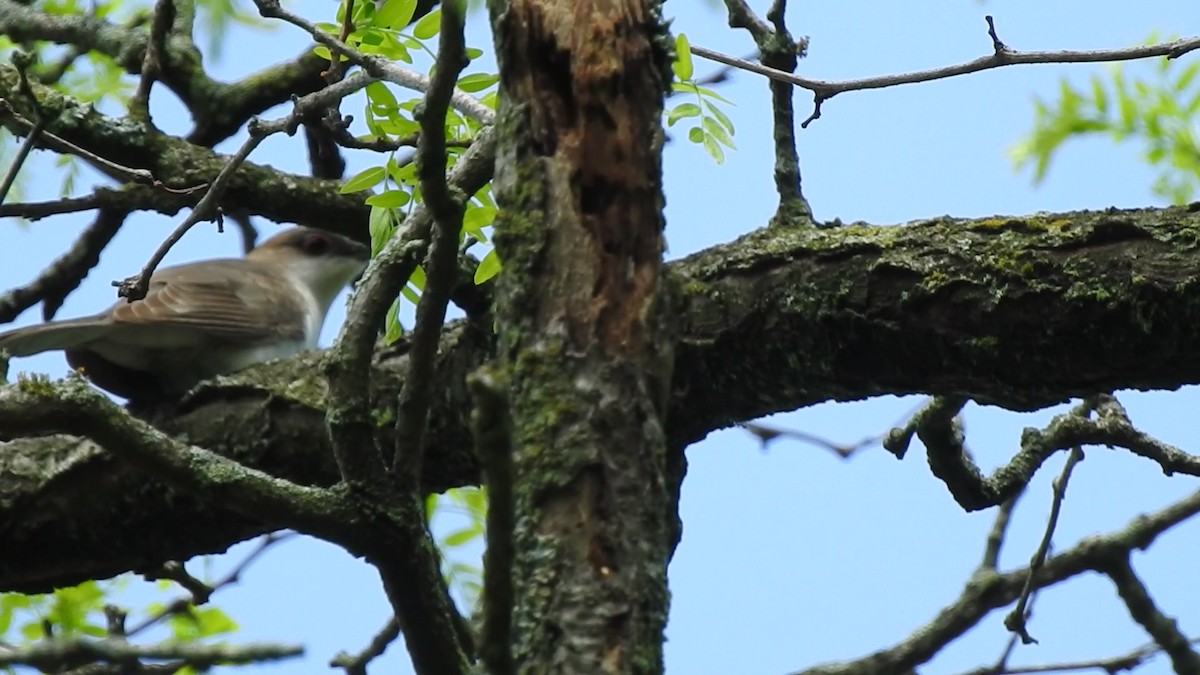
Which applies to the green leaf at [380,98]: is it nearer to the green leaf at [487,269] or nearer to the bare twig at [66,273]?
the green leaf at [487,269]

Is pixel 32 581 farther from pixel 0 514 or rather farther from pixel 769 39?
pixel 769 39

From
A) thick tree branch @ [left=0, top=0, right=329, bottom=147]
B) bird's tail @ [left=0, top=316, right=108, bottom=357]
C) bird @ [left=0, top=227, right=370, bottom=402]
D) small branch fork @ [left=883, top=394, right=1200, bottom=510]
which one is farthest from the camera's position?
thick tree branch @ [left=0, top=0, right=329, bottom=147]

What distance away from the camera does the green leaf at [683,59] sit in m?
3.22

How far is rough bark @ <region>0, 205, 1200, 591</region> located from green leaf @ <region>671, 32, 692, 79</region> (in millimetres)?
462

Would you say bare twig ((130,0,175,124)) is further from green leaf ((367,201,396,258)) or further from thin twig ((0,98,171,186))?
green leaf ((367,201,396,258))

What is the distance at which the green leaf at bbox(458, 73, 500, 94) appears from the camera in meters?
3.46

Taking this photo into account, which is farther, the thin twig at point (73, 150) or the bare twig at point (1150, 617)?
the bare twig at point (1150, 617)

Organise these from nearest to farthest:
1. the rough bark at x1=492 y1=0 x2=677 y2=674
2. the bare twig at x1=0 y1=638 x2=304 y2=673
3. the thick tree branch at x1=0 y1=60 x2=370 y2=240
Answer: the bare twig at x1=0 y1=638 x2=304 y2=673
the rough bark at x1=492 y1=0 x2=677 y2=674
the thick tree branch at x1=0 y1=60 x2=370 y2=240

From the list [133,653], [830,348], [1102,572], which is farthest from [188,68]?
[133,653]

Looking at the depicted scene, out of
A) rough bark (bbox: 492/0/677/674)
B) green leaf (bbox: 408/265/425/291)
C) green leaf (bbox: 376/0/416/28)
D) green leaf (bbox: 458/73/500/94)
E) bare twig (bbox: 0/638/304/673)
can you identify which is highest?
green leaf (bbox: 376/0/416/28)

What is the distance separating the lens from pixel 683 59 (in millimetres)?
3285

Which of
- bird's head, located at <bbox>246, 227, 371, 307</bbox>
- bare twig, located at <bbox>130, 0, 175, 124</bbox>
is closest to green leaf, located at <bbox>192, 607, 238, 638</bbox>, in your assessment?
bare twig, located at <bbox>130, 0, 175, 124</bbox>

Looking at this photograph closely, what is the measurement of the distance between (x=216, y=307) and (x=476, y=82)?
2.54m

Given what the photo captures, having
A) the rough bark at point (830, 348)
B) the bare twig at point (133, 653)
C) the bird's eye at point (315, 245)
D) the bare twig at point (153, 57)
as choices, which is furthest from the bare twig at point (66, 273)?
the bare twig at point (133, 653)
